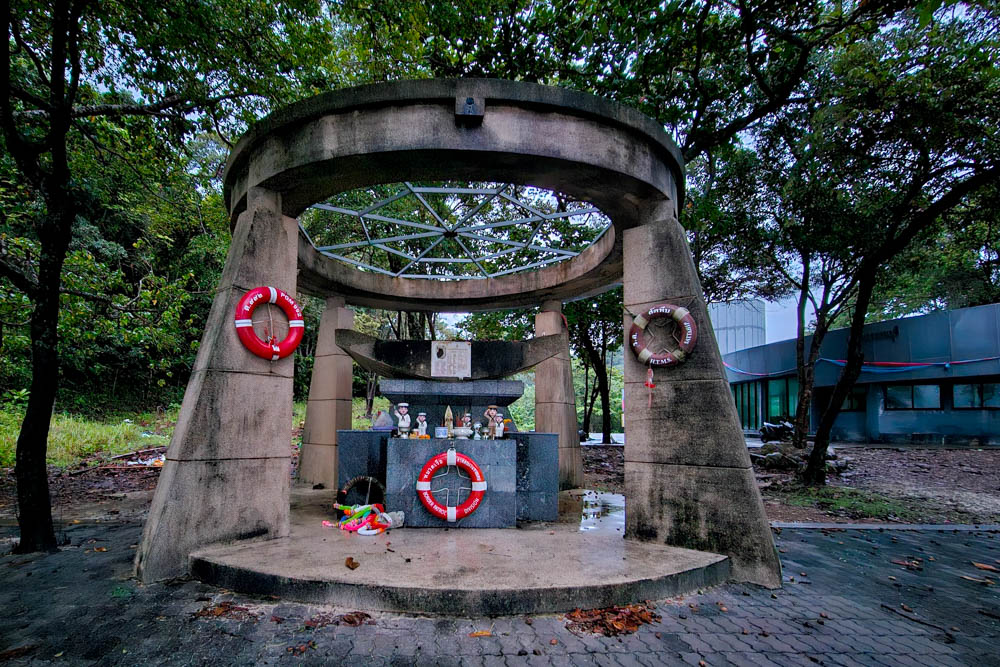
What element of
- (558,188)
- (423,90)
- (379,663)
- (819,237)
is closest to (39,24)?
(423,90)

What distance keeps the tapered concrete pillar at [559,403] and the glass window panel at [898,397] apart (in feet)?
52.9

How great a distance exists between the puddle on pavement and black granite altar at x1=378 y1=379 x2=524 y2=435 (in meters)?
1.79

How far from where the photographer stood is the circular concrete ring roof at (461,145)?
16.6 ft

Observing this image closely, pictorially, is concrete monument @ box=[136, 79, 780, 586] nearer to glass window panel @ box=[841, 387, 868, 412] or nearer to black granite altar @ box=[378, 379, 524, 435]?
black granite altar @ box=[378, 379, 524, 435]

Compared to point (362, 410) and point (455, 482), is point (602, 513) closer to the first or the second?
point (455, 482)

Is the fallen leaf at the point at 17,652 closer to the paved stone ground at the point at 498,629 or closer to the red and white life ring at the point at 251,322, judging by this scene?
the paved stone ground at the point at 498,629

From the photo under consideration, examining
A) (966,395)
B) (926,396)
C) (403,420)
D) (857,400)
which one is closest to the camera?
(403,420)

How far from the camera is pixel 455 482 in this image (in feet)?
20.3

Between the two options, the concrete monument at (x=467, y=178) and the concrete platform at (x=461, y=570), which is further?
the concrete monument at (x=467, y=178)

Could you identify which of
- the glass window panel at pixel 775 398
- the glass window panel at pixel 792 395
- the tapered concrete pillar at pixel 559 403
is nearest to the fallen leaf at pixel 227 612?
the tapered concrete pillar at pixel 559 403

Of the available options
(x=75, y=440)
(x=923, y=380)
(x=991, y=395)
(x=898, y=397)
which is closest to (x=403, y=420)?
(x=75, y=440)

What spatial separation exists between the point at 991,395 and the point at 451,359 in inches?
755

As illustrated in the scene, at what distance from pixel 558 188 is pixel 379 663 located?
15.7ft

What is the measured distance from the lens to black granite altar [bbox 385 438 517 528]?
6164 millimetres
